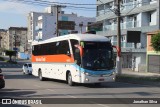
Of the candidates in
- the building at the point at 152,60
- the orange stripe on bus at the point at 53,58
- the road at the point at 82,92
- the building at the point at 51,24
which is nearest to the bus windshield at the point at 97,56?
the road at the point at 82,92

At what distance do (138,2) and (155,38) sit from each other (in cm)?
2702

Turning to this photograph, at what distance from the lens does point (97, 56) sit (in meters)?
23.7

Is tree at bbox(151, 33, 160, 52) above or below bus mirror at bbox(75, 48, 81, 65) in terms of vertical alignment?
above

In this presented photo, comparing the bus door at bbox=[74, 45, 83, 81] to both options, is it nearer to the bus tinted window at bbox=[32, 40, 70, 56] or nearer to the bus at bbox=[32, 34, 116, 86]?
the bus at bbox=[32, 34, 116, 86]

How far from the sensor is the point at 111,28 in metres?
70.6

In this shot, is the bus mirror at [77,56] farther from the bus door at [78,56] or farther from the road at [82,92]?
the road at [82,92]

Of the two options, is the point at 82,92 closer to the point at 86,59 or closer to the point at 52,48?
the point at 86,59

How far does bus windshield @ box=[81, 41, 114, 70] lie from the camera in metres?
23.6

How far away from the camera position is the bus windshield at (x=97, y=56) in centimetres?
2356

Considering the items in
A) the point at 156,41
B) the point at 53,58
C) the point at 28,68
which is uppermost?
the point at 156,41

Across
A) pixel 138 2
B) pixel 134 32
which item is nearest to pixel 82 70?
pixel 134 32

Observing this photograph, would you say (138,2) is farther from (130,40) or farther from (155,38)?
(155,38)

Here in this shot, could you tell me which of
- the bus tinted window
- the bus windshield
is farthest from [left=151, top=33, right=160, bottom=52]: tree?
A: the bus windshield

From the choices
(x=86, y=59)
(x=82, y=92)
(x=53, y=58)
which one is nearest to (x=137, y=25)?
(x=53, y=58)
